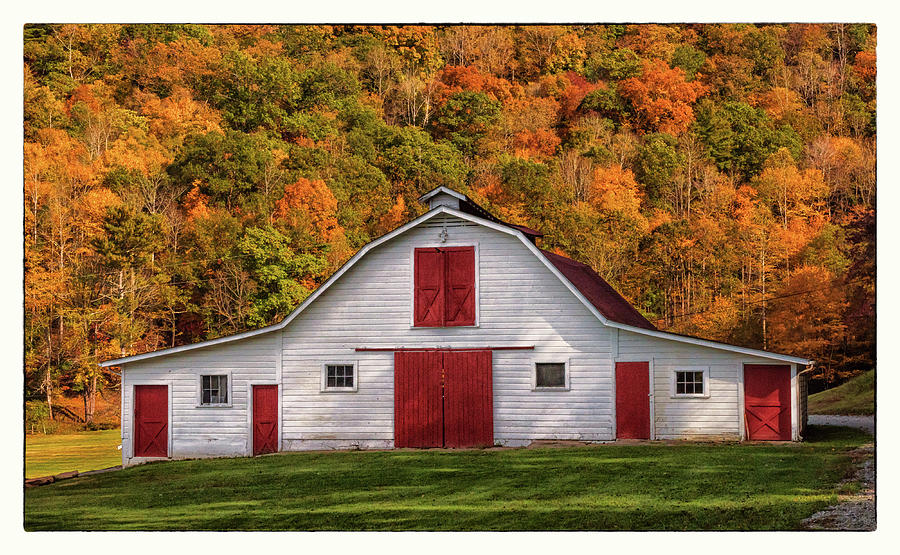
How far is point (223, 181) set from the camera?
2639 cm

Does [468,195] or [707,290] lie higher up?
[468,195]

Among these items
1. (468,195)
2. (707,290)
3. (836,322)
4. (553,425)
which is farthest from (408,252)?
(836,322)

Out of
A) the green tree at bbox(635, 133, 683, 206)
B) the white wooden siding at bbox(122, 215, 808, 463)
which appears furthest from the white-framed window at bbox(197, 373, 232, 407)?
the green tree at bbox(635, 133, 683, 206)

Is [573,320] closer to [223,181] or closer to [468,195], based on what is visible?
[468,195]

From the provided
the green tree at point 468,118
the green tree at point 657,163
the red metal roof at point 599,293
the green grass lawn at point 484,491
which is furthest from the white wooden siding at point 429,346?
the green tree at point 657,163

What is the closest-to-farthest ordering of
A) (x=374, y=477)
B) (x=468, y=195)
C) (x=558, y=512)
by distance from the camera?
(x=558, y=512) < (x=374, y=477) < (x=468, y=195)

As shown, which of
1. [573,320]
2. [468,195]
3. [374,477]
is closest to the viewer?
[374,477]

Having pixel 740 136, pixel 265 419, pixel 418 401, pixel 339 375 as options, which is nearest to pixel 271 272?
pixel 339 375

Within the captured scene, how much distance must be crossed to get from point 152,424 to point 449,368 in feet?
18.2

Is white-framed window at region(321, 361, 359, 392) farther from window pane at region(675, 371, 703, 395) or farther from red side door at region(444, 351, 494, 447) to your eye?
window pane at region(675, 371, 703, 395)

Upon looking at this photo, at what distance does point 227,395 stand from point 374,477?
4.02 metres

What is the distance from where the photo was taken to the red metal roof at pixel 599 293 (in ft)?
77.4

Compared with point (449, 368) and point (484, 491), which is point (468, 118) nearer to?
point (449, 368)

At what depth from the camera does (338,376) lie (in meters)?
24.1
